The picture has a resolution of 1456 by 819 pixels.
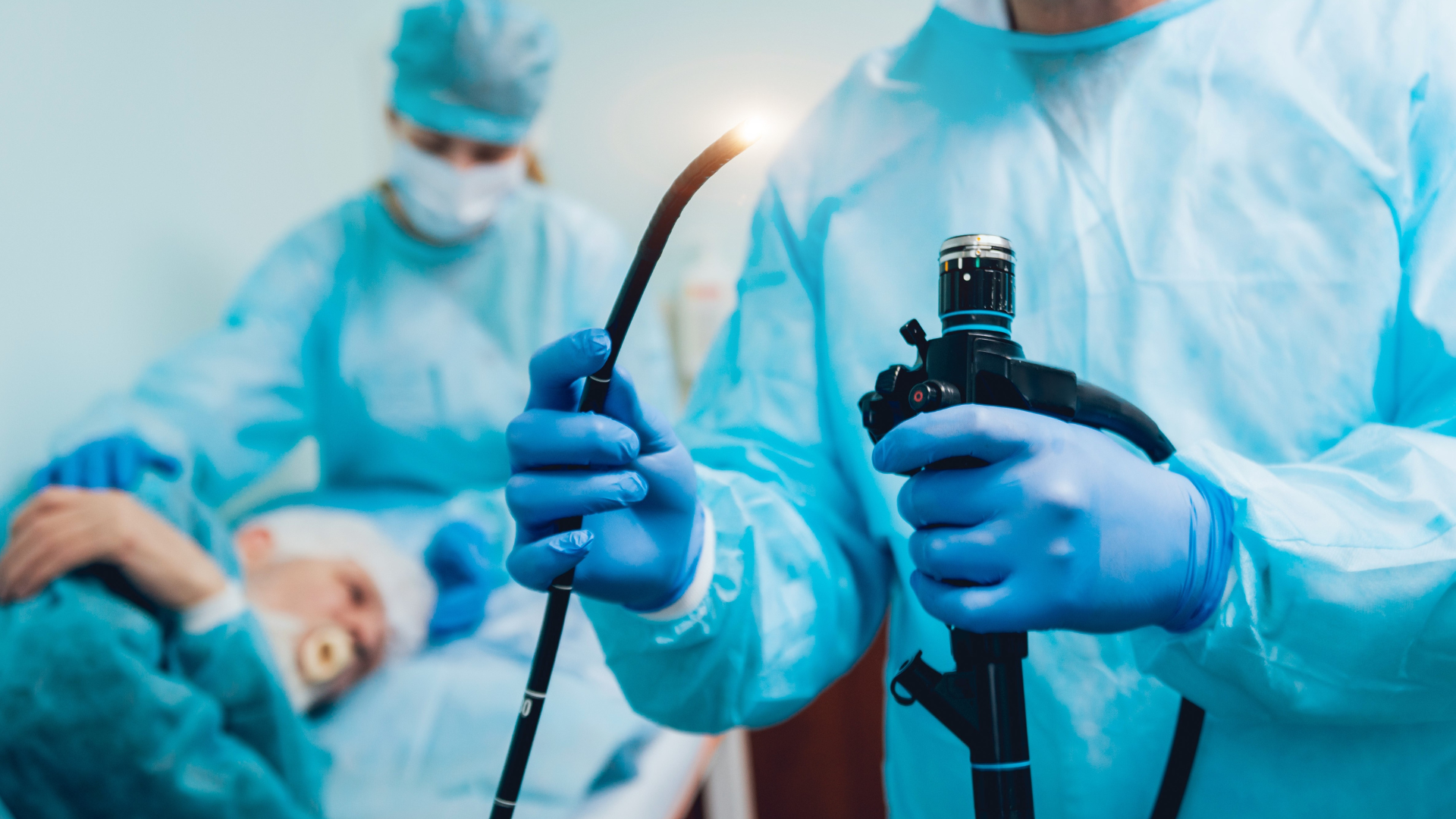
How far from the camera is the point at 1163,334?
1.93ft

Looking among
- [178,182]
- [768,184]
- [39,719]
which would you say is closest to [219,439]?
[178,182]

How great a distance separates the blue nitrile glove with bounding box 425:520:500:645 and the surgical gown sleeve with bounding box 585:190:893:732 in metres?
0.57

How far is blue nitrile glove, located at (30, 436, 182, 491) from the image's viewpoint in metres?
1.00

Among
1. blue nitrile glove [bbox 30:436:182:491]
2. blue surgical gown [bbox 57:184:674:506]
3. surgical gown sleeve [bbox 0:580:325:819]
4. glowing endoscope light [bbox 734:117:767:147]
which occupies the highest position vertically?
blue surgical gown [bbox 57:184:674:506]

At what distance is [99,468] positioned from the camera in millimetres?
1011

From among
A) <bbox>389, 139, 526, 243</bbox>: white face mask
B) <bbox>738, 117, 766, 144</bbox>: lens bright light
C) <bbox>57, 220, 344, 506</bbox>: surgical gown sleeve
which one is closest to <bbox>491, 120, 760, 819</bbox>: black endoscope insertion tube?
<bbox>738, 117, 766, 144</bbox>: lens bright light

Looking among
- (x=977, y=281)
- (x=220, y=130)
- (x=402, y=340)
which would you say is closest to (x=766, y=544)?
(x=977, y=281)

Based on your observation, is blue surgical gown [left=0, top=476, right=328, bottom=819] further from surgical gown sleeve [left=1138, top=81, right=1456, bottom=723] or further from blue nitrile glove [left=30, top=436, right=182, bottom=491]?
surgical gown sleeve [left=1138, top=81, right=1456, bottom=723]

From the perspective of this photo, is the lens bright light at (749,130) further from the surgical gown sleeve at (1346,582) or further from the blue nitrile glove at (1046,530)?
the surgical gown sleeve at (1346,582)

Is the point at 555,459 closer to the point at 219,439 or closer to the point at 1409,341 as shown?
the point at 1409,341

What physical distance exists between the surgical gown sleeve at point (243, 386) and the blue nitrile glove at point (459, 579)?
387 mm

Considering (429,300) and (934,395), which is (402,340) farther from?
(934,395)

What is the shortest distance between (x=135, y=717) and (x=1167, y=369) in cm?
91

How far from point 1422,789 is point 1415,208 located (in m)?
0.37
